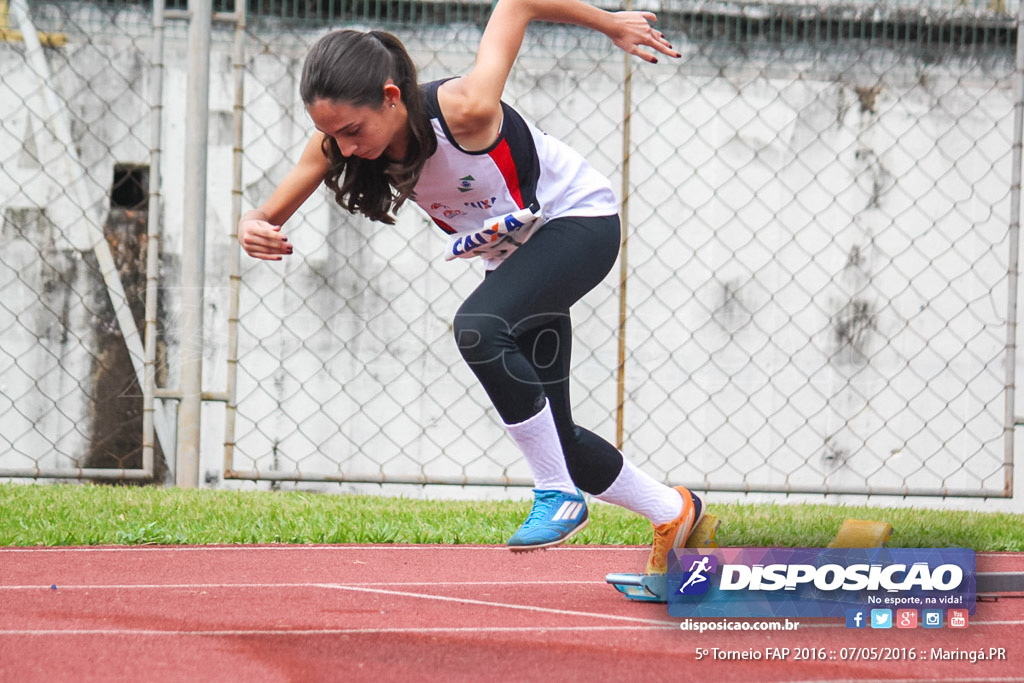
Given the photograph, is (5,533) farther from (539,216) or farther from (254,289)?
(539,216)

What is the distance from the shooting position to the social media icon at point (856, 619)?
2.31m

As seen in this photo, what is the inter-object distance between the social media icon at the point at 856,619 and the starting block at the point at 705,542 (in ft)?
0.78

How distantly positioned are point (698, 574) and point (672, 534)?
280mm

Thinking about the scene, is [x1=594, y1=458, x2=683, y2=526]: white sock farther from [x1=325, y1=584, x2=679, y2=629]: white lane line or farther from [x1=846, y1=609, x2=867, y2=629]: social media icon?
[x1=846, y1=609, x2=867, y2=629]: social media icon

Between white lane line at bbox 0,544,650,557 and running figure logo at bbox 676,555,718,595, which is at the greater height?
running figure logo at bbox 676,555,718,595

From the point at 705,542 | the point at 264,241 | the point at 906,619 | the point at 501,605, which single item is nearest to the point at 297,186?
the point at 264,241

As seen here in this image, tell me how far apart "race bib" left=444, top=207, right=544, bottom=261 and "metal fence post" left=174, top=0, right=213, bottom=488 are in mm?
2015

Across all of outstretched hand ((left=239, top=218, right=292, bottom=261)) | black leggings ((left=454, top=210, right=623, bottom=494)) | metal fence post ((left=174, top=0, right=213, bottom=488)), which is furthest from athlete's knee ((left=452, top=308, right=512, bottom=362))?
metal fence post ((left=174, top=0, right=213, bottom=488))

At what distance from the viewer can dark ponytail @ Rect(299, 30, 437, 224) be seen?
230 cm

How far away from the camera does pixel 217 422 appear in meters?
4.55

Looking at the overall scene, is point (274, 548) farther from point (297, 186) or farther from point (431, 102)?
point (431, 102)

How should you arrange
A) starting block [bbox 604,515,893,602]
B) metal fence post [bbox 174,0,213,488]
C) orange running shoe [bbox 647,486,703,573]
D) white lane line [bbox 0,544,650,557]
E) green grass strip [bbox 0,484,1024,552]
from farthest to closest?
metal fence post [bbox 174,0,213,488], green grass strip [bbox 0,484,1024,552], white lane line [bbox 0,544,650,557], orange running shoe [bbox 647,486,703,573], starting block [bbox 604,515,893,602]

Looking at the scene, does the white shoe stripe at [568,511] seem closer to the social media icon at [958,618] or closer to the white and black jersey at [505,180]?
the white and black jersey at [505,180]

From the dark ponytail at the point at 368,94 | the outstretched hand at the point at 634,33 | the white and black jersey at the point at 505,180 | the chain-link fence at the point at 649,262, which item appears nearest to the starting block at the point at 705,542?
the white and black jersey at the point at 505,180
